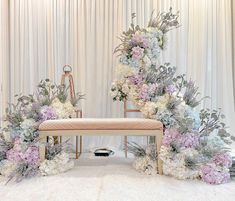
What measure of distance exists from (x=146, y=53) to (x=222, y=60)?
111 centimetres

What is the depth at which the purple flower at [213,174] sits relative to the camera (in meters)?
2.26

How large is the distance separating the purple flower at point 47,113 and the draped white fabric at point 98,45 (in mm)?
908

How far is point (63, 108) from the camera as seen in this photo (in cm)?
298

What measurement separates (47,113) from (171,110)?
118cm

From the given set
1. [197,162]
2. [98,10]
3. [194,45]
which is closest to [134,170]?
[197,162]

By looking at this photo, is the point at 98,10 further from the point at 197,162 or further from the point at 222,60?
the point at 197,162

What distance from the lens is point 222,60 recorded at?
11.7 feet

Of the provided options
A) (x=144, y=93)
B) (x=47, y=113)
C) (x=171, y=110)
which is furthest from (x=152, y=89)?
(x=47, y=113)

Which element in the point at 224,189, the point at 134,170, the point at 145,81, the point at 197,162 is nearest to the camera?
the point at 224,189

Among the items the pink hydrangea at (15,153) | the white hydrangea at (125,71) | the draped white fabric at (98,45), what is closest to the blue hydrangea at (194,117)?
the white hydrangea at (125,71)

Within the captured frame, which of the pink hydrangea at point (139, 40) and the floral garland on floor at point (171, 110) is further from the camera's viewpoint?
the pink hydrangea at point (139, 40)

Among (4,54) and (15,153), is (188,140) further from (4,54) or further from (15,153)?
(4,54)

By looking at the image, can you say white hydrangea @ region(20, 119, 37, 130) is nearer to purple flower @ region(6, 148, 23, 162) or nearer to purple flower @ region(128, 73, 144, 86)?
purple flower @ region(6, 148, 23, 162)

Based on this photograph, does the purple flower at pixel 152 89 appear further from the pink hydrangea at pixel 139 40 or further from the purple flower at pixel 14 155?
the purple flower at pixel 14 155
